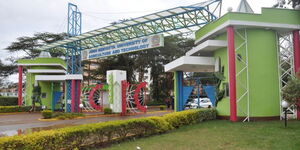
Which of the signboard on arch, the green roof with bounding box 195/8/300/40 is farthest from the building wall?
the signboard on arch


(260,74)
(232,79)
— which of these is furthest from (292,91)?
(260,74)

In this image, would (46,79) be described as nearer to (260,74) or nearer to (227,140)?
(260,74)

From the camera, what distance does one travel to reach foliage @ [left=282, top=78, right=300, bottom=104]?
917 centimetres

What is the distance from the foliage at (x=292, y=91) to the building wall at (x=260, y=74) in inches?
102

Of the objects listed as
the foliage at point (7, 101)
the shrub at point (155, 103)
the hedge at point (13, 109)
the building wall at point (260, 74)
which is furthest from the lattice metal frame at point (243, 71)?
the foliage at point (7, 101)

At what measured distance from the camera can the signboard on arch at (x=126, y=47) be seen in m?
17.3

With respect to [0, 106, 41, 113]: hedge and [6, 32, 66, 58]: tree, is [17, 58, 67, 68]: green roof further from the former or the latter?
[6, 32, 66, 58]: tree

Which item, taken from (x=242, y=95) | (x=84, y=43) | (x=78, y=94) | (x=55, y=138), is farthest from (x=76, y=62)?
(x=55, y=138)

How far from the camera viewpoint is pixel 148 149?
23.2 ft

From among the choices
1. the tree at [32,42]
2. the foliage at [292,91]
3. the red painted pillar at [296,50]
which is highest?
the tree at [32,42]

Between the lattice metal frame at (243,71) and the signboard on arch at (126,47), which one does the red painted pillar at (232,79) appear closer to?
the lattice metal frame at (243,71)

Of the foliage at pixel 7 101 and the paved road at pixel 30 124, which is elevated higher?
the foliage at pixel 7 101

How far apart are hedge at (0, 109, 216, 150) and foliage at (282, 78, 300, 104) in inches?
161

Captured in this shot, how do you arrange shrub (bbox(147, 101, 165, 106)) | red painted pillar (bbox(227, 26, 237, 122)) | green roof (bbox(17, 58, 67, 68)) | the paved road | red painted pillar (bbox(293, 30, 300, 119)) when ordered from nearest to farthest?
red painted pillar (bbox(227, 26, 237, 122)) → the paved road → red painted pillar (bbox(293, 30, 300, 119)) → green roof (bbox(17, 58, 67, 68)) → shrub (bbox(147, 101, 165, 106))
